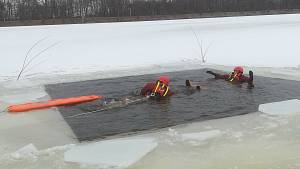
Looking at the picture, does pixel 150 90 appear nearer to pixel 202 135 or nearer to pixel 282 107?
pixel 282 107

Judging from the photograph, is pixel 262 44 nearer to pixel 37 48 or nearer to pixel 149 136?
pixel 37 48

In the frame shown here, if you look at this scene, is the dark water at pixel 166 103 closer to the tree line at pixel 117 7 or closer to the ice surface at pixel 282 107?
the ice surface at pixel 282 107

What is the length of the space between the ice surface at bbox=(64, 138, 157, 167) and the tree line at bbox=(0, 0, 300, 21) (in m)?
44.1

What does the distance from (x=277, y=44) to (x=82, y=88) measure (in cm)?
1060

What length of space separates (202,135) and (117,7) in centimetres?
5401

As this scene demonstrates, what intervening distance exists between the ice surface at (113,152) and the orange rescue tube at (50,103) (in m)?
2.31

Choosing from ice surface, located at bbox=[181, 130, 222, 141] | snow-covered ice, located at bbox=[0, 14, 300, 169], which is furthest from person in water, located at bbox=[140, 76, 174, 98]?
ice surface, located at bbox=[181, 130, 222, 141]

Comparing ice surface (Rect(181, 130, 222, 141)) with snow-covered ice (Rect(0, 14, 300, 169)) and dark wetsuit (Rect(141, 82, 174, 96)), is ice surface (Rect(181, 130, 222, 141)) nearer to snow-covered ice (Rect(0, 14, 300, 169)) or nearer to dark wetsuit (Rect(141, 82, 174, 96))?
snow-covered ice (Rect(0, 14, 300, 169))

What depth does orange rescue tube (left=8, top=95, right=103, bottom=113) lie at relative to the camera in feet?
24.6

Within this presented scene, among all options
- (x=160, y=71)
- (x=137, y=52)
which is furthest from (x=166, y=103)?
(x=137, y=52)

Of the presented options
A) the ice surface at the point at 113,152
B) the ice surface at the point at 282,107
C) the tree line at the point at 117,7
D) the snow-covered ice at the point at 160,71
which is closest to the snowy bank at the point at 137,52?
the snow-covered ice at the point at 160,71

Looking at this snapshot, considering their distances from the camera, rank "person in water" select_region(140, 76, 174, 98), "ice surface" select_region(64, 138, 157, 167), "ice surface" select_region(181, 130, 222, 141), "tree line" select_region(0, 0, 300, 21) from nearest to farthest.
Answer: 1. "ice surface" select_region(64, 138, 157, 167)
2. "ice surface" select_region(181, 130, 222, 141)
3. "person in water" select_region(140, 76, 174, 98)
4. "tree line" select_region(0, 0, 300, 21)

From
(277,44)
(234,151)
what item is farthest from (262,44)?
(234,151)

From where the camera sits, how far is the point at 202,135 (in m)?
5.97
